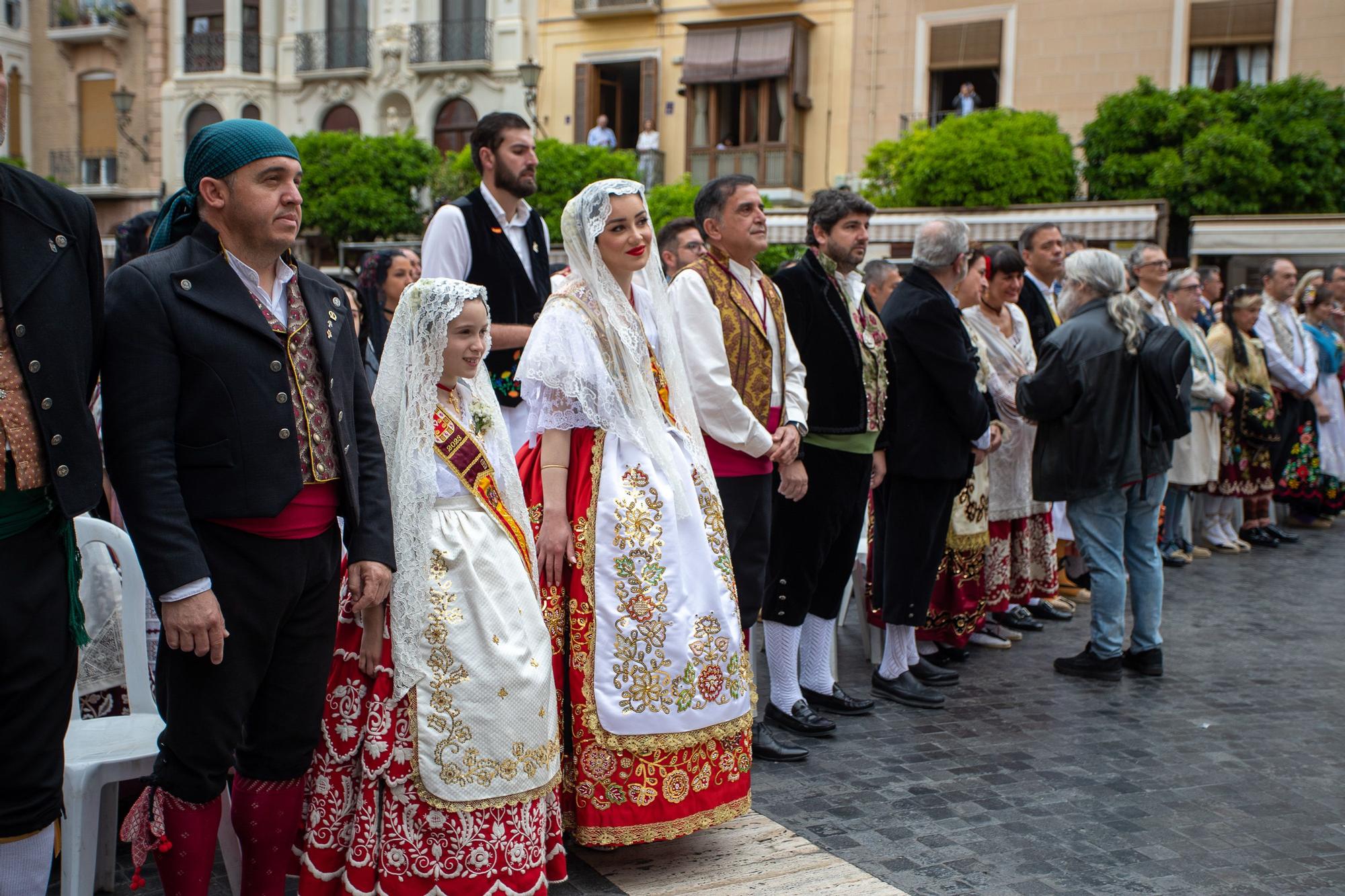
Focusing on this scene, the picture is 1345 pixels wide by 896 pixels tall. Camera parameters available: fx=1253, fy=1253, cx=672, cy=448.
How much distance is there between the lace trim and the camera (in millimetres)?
3605

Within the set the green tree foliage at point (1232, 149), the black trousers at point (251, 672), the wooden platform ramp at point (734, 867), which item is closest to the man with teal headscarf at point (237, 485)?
the black trousers at point (251, 672)

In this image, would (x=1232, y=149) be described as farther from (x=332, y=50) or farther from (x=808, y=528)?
(x=332, y=50)

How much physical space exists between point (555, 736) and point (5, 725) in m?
1.35

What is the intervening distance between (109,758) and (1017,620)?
499cm

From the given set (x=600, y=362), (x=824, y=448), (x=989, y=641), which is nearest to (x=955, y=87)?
(x=989, y=641)

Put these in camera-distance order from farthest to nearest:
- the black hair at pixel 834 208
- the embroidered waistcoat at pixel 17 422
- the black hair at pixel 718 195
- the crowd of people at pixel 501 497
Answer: the black hair at pixel 834 208 → the black hair at pixel 718 195 → the crowd of people at pixel 501 497 → the embroidered waistcoat at pixel 17 422

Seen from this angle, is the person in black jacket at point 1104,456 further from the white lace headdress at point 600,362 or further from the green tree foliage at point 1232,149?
the green tree foliage at point 1232,149

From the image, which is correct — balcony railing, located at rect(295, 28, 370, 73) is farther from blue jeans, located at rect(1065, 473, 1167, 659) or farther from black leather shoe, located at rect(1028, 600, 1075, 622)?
blue jeans, located at rect(1065, 473, 1167, 659)

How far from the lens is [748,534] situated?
447 centimetres

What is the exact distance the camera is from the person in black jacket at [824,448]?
4.95m

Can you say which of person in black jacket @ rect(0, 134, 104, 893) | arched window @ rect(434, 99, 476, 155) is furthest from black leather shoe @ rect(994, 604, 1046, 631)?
arched window @ rect(434, 99, 476, 155)

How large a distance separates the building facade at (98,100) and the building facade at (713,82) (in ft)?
36.7

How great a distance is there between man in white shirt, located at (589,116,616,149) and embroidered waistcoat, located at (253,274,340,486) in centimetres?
2359

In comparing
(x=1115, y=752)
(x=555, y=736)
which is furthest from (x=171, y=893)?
(x=1115, y=752)
